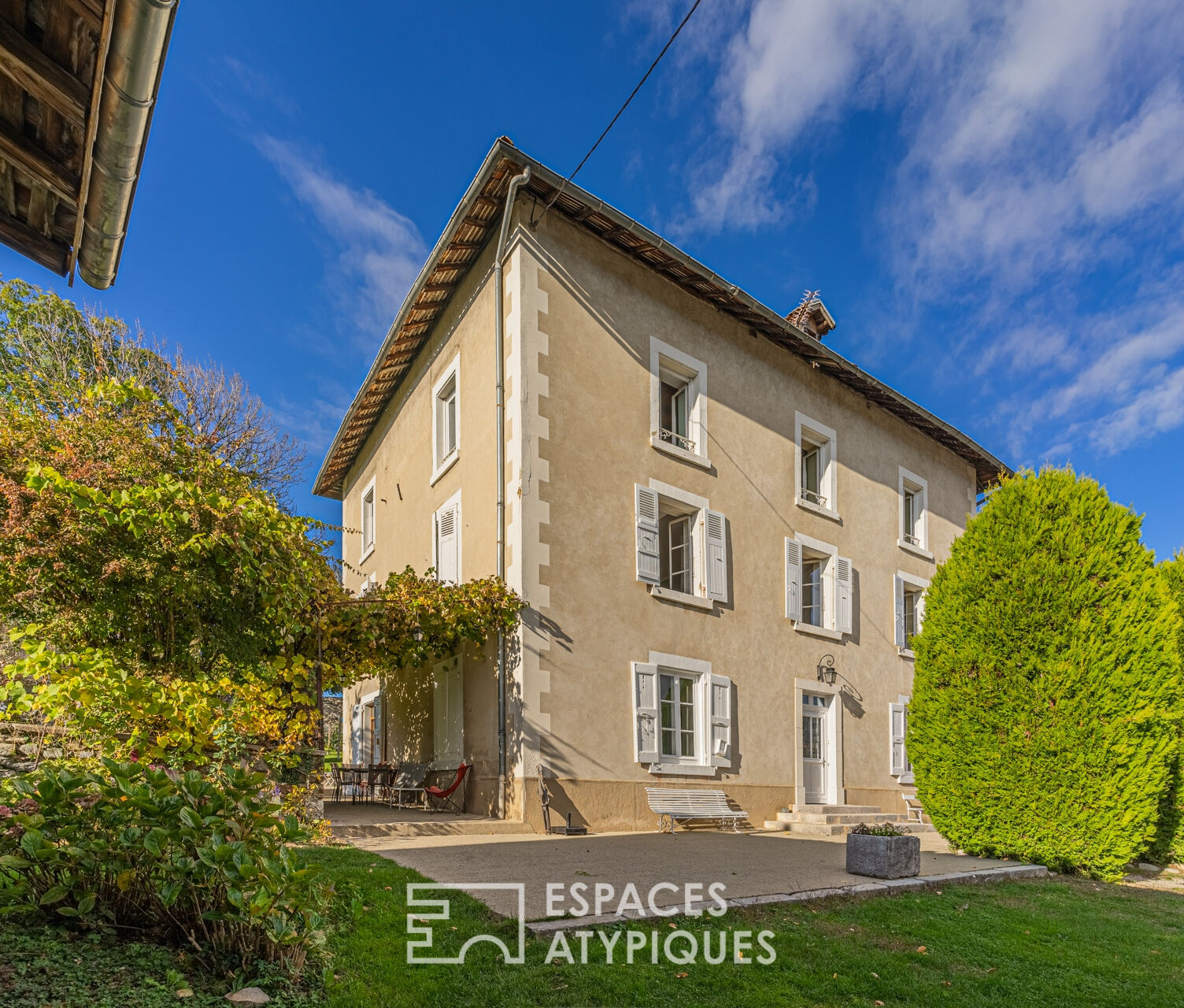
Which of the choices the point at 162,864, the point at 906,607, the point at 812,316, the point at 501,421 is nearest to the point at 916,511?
the point at 906,607

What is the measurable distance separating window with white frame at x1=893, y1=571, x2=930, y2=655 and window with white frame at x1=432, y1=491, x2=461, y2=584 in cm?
900

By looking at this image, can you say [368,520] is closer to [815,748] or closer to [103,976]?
[815,748]

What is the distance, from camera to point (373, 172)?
14094mm

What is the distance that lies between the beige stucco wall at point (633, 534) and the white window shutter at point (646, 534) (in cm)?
12

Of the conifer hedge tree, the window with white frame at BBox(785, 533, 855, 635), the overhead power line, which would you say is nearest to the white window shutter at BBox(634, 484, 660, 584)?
the window with white frame at BBox(785, 533, 855, 635)

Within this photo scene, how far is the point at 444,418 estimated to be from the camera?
14.0 metres

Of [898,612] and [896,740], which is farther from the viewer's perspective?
[898,612]

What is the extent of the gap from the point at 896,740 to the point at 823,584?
136 inches

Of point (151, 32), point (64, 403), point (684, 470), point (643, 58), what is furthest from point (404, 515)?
point (151, 32)

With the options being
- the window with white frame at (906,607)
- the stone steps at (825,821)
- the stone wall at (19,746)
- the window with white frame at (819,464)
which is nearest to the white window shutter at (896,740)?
the window with white frame at (906,607)

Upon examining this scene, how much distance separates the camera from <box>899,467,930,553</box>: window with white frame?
1753 centimetres

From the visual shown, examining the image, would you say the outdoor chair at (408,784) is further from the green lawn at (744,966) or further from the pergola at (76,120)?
the pergola at (76,120)

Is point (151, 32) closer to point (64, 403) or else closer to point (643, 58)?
point (643, 58)

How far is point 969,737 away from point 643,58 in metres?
8.40
